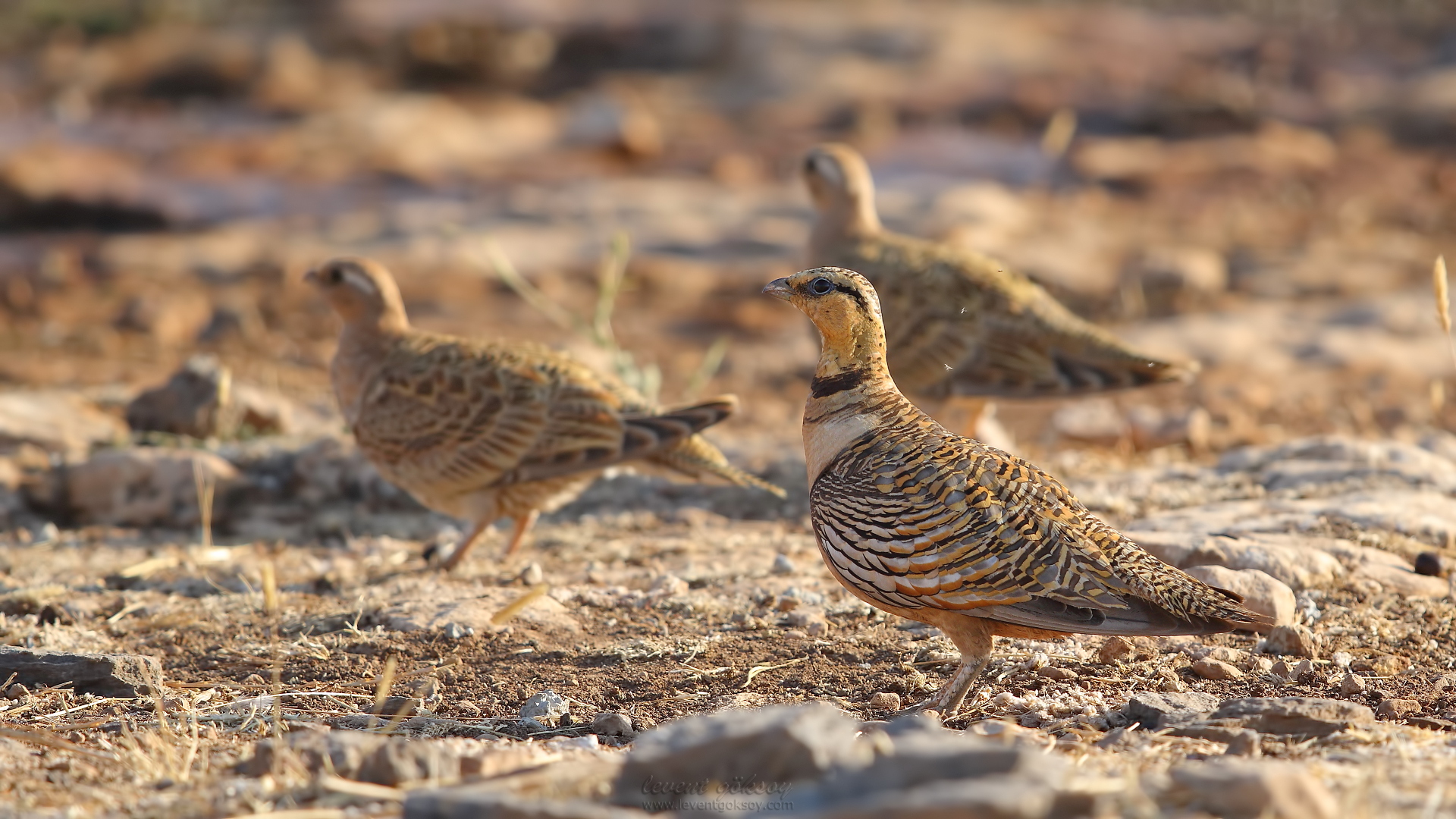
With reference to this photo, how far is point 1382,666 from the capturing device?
15.3 feet

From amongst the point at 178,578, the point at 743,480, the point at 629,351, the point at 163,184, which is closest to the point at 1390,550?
the point at 743,480

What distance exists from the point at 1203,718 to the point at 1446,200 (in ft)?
36.5

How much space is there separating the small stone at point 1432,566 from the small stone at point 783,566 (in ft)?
7.16

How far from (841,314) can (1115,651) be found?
1346 mm

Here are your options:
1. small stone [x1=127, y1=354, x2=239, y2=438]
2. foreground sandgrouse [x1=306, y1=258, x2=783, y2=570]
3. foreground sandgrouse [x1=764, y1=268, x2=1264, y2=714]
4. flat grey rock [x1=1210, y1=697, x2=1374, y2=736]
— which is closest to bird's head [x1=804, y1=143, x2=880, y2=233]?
foreground sandgrouse [x1=306, y1=258, x2=783, y2=570]

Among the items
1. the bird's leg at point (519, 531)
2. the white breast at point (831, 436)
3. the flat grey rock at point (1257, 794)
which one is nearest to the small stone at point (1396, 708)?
the flat grey rock at point (1257, 794)

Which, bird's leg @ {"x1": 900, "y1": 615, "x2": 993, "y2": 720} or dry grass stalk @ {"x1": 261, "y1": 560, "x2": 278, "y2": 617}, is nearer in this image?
bird's leg @ {"x1": 900, "y1": 615, "x2": 993, "y2": 720}

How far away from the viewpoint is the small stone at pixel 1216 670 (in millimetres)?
4621

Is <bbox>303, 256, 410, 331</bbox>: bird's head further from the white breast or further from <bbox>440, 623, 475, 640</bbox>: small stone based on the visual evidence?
the white breast

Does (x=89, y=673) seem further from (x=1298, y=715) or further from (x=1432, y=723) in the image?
(x=1432, y=723)

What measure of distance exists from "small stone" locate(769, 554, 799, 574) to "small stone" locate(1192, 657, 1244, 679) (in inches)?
62.1

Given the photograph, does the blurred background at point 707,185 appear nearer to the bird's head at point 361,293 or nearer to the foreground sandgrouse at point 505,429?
the bird's head at point 361,293

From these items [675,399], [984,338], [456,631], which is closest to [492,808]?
[456,631]

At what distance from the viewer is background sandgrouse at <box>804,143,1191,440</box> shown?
704 centimetres
